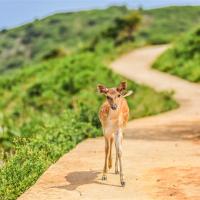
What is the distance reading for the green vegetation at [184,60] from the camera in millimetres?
32031

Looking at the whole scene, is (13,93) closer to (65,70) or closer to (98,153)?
(65,70)

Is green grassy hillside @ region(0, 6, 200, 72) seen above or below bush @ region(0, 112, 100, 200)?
above

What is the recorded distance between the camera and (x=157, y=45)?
5216cm

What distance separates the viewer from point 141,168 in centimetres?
1224

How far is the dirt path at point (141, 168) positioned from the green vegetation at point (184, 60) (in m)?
11.4

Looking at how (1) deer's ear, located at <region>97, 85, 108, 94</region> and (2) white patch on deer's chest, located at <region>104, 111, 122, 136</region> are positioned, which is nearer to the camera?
(1) deer's ear, located at <region>97, 85, 108, 94</region>

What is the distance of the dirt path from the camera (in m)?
10.4

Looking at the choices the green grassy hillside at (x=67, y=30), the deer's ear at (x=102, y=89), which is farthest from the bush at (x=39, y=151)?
the green grassy hillside at (x=67, y=30)

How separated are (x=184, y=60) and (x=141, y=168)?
934 inches

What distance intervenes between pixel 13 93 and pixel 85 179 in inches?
1123

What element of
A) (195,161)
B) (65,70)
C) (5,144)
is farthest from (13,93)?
(195,161)

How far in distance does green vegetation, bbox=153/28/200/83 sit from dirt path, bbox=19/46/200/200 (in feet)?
37.5

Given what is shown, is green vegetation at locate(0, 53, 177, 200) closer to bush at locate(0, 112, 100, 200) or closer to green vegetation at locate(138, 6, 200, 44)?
bush at locate(0, 112, 100, 200)

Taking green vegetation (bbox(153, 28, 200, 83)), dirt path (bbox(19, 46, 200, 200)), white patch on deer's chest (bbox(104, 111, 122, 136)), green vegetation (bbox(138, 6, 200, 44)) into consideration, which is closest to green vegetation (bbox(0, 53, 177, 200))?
dirt path (bbox(19, 46, 200, 200))
